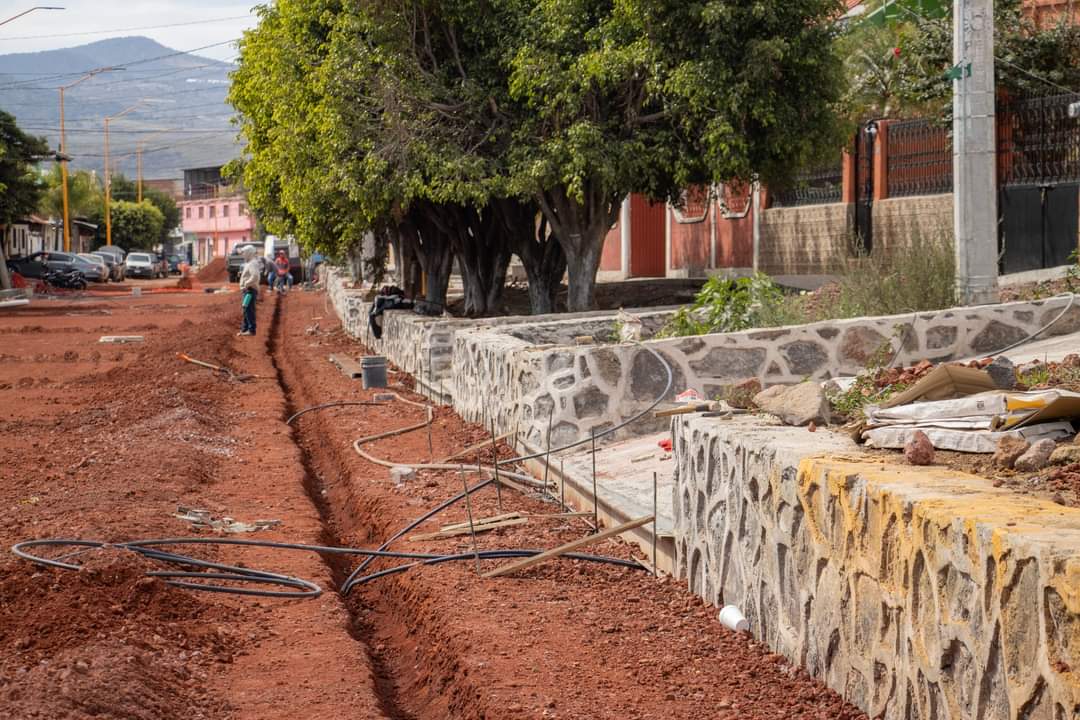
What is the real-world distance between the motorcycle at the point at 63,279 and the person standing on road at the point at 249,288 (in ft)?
99.9

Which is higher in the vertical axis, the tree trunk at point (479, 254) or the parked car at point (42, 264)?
the parked car at point (42, 264)

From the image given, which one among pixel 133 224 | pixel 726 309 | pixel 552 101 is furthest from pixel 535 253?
pixel 133 224

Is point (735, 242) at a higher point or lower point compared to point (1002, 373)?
higher

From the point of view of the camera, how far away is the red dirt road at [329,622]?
5527mm

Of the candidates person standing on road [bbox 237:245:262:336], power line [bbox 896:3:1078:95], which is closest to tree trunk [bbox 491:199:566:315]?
person standing on road [bbox 237:245:262:336]

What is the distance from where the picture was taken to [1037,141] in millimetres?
18281

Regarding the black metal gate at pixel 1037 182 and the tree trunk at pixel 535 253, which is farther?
the tree trunk at pixel 535 253

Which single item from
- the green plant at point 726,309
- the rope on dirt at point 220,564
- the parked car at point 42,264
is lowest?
the rope on dirt at point 220,564

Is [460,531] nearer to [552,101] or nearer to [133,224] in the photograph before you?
[552,101]

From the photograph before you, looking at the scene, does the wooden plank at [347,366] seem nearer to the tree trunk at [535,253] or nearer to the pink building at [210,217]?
the tree trunk at [535,253]

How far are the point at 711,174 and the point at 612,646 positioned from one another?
14336 mm

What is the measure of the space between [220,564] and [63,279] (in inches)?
2125

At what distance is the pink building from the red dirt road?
10243cm

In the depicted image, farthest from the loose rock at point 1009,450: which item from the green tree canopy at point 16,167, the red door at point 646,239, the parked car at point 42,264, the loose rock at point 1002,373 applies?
the parked car at point 42,264
